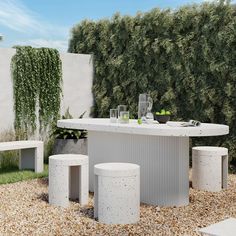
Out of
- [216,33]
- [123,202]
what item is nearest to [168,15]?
[216,33]

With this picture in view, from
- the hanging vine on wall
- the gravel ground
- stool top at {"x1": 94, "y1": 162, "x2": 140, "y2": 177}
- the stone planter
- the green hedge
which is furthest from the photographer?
the hanging vine on wall

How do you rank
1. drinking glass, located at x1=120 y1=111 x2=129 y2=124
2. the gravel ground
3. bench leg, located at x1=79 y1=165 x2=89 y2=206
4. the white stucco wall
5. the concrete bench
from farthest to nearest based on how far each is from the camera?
the white stucco wall < the concrete bench < drinking glass, located at x1=120 y1=111 x2=129 y2=124 < bench leg, located at x1=79 y1=165 x2=89 y2=206 < the gravel ground

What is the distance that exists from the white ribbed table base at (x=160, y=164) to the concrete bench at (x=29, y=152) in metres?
2.09

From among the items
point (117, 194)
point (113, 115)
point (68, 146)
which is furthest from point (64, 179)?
point (68, 146)

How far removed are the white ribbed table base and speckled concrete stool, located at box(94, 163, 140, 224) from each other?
0.70m

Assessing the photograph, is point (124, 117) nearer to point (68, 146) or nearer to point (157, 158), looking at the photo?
point (157, 158)

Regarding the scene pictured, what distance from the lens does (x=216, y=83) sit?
261 inches

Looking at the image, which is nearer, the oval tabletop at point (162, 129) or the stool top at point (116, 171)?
the stool top at point (116, 171)

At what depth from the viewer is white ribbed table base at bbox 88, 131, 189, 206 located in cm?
430

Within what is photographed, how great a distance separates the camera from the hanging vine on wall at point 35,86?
7332mm

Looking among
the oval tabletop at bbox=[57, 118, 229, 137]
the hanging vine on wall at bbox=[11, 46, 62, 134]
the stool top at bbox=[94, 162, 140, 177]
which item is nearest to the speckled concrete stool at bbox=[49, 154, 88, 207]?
the oval tabletop at bbox=[57, 118, 229, 137]

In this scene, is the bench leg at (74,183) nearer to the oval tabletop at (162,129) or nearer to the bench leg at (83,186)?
the bench leg at (83,186)

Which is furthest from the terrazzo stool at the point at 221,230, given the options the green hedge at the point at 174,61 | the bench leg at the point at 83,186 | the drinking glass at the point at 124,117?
the green hedge at the point at 174,61

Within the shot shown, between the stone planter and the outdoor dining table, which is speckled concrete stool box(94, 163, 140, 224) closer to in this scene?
the outdoor dining table
